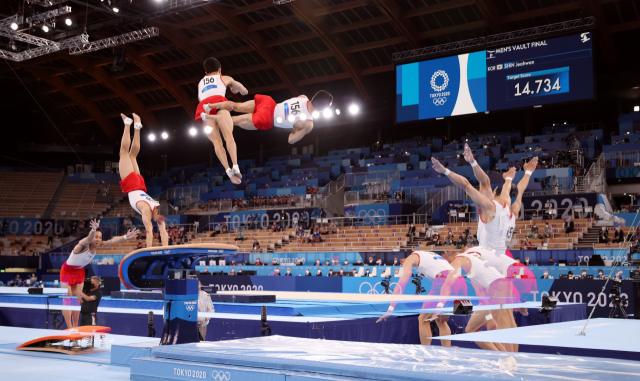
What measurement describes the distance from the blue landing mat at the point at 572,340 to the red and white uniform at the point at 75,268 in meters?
8.27

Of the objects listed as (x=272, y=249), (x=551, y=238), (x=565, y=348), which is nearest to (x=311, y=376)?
(x=565, y=348)

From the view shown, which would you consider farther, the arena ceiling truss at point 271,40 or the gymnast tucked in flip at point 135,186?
the arena ceiling truss at point 271,40

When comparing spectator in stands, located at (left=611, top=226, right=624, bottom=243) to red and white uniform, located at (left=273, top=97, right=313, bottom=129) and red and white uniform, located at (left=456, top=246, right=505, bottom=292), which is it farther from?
red and white uniform, located at (left=273, top=97, right=313, bottom=129)

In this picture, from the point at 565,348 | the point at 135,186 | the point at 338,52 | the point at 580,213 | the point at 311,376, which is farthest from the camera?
the point at 338,52

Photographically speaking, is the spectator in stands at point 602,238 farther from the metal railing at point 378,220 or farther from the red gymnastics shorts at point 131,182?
the red gymnastics shorts at point 131,182

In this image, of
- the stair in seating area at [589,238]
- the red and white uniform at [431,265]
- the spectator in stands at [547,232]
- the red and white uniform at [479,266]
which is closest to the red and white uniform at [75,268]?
the red and white uniform at [431,265]

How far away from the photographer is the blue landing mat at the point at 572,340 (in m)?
5.11

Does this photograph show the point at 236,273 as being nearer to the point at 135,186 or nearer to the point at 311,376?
the point at 135,186

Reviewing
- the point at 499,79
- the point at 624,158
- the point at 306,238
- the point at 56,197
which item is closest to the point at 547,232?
the point at 499,79

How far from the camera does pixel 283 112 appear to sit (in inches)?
258

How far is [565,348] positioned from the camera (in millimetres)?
5242

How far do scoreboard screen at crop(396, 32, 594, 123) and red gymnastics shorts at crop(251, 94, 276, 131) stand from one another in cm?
1874

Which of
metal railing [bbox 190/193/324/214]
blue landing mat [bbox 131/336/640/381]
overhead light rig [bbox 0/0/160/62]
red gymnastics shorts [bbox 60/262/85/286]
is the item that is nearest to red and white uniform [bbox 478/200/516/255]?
blue landing mat [bbox 131/336/640/381]

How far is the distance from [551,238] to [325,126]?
1730 cm
